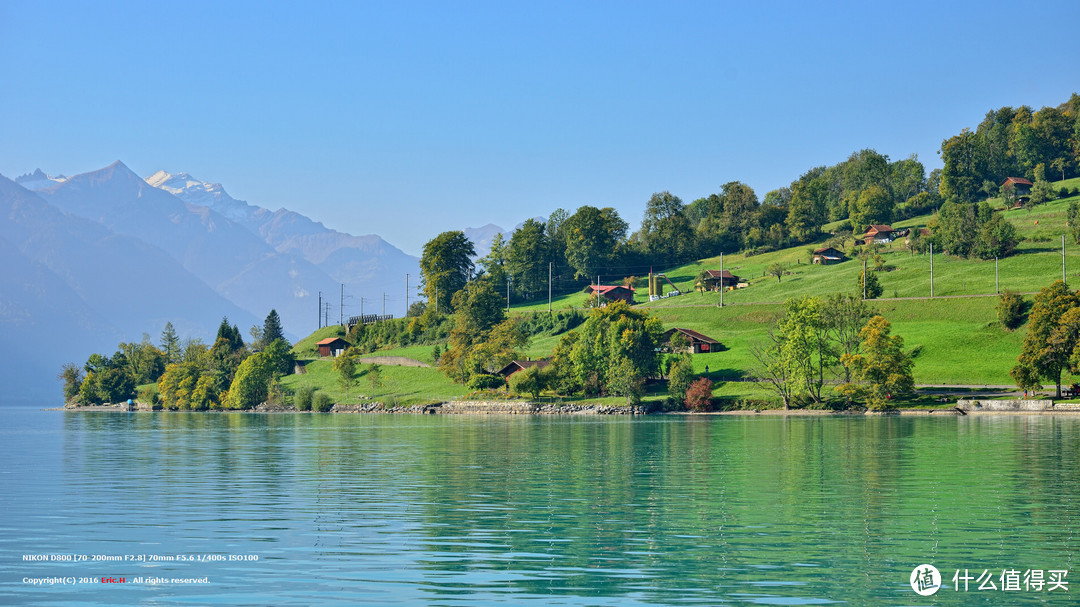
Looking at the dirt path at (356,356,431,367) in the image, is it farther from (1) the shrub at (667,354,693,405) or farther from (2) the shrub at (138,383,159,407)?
(1) the shrub at (667,354,693,405)

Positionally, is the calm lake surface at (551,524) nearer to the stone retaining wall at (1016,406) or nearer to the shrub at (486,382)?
the stone retaining wall at (1016,406)

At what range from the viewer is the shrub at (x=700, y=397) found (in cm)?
10862

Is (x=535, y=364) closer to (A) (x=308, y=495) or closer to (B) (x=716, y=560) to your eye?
(A) (x=308, y=495)

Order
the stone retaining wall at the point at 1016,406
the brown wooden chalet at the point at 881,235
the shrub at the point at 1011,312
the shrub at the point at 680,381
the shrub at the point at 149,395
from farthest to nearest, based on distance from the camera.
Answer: the brown wooden chalet at the point at 881,235, the shrub at the point at 149,395, the shrub at the point at 1011,312, the shrub at the point at 680,381, the stone retaining wall at the point at 1016,406

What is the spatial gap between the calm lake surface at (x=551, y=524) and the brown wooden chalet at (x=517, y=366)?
7741 cm

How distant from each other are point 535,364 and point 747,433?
65.1m

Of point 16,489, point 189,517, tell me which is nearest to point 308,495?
point 189,517

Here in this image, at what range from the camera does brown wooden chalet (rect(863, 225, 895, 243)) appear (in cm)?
19362

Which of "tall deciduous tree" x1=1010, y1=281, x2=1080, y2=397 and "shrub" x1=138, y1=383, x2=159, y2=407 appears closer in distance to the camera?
"tall deciduous tree" x1=1010, y1=281, x2=1080, y2=397

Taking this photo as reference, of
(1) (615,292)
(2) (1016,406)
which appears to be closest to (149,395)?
(1) (615,292)

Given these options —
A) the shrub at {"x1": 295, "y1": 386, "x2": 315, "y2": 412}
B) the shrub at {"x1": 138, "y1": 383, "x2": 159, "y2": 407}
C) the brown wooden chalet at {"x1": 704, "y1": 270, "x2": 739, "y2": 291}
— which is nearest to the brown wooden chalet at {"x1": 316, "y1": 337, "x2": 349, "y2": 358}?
the shrub at {"x1": 138, "y1": 383, "x2": 159, "y2": 407}

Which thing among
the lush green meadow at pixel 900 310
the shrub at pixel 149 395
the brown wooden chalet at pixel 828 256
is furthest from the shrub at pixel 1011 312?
the shrub at pixel 149 395

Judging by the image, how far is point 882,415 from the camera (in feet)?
306

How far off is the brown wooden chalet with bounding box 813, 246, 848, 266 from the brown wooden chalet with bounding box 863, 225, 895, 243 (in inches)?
412
